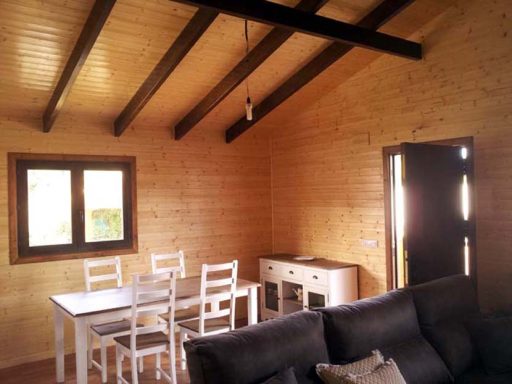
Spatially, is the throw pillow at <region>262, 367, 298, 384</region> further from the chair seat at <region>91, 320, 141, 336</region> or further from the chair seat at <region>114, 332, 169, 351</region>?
the chair seat at <region>91, 320, 141, 336</region>

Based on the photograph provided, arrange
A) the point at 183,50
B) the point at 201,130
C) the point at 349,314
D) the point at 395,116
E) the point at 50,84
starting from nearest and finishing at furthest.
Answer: the point at 349,314 → the point at 183,50 → the point at 50,84 → the point at 395,116 → the point at 201,130

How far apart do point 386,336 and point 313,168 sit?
126 inches

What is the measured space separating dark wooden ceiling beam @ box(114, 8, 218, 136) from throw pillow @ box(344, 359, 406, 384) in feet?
8.75

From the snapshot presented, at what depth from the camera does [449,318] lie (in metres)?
3.28

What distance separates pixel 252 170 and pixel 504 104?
327 cm

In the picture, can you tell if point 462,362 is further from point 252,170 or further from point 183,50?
point 252,170

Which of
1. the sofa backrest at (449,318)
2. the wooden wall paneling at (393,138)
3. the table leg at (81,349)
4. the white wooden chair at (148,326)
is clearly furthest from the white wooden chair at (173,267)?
the sofa backrest at (449,318)

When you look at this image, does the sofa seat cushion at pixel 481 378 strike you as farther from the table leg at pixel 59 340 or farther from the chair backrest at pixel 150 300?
the table leg at pixel 59 340

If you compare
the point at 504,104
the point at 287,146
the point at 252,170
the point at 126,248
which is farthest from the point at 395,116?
the point at 126,248

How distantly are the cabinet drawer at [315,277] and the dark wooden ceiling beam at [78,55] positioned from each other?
123 inches

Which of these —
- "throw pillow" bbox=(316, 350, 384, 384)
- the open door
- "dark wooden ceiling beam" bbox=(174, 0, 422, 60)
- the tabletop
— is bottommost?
"throw pillow" bbox=(316, 350, 384, 384)

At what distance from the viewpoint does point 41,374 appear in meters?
4.41

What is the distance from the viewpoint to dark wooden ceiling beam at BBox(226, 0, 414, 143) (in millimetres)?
4016

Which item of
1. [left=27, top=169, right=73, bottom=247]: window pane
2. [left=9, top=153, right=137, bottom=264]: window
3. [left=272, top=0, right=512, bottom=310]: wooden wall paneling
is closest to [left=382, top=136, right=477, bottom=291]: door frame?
[left=272, top=0, right=512, bottom=310]: wooden wall paneling
